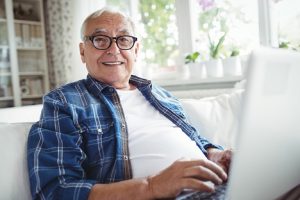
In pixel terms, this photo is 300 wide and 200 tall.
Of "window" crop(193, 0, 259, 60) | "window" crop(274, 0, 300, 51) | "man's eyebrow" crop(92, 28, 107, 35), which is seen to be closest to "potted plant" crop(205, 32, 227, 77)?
"window" crop(193, 0, 259, 60)

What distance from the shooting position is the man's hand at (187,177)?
78cm

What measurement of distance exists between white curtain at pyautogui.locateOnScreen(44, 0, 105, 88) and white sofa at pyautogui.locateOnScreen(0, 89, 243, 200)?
183 centimetres

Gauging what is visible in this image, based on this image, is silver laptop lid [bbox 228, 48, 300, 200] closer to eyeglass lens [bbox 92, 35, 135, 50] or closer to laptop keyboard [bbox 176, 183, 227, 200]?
laptop keyboard [bbox 176, 183, 227, 200]

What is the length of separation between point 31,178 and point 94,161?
0.64 ft

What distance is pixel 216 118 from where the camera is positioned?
5.28ft

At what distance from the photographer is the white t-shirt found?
1125 millimetres

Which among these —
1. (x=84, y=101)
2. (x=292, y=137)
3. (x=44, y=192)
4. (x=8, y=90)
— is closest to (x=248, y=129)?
(x=292, y=137)

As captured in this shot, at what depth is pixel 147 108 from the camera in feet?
4.42

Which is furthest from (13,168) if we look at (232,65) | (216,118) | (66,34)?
(66,34)

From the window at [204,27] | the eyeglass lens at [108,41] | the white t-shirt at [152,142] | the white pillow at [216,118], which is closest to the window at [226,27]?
the window at [204,27]

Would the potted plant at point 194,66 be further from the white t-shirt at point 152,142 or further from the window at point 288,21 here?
the white t-shirt at point 152,142

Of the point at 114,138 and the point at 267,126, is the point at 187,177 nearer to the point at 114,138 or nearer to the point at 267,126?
the point at 267,126

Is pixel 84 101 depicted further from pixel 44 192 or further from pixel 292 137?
pixel 292 137

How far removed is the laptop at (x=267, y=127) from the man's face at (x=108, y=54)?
0.85m
